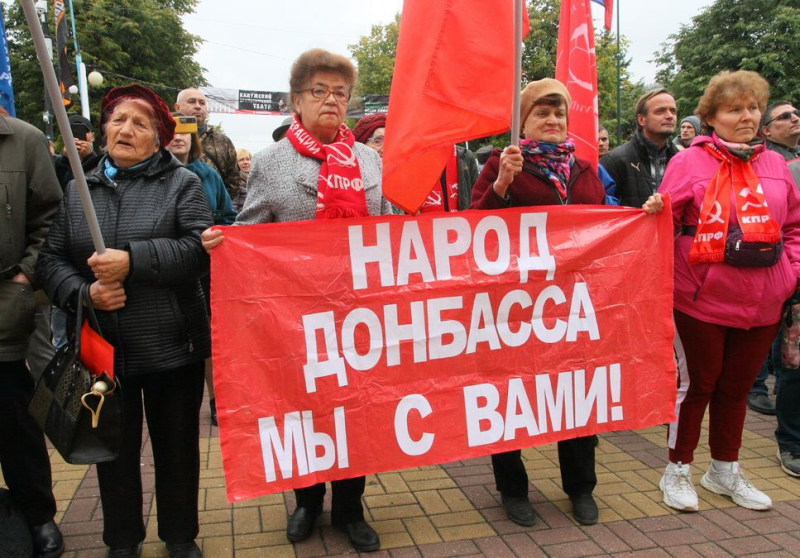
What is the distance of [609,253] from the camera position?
3266mm

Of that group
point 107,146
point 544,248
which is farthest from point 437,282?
point 107,146

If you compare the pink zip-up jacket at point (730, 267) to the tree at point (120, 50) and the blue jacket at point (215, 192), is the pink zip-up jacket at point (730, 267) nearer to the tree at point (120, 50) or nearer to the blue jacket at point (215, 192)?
the blue jacket at point (215, 192)

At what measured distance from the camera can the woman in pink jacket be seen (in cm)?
336

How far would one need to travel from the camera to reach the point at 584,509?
333 cm

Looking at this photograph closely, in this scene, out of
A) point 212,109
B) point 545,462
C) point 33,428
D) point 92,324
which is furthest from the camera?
point 212,109

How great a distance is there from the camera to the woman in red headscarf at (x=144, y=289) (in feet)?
8.75

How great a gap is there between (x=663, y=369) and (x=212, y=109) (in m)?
38.4

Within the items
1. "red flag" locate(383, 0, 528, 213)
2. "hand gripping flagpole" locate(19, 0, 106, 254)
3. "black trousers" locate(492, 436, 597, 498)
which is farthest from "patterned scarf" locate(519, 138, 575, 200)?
"hand gripping flagpole" locate(19, 0, 106, 254)

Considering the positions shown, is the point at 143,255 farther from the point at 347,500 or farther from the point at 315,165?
the point at 347,500

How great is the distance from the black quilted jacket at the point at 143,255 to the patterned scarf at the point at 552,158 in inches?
59.6

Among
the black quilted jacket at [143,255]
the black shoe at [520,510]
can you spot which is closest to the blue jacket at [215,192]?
the black quilted jacket at [143,255]

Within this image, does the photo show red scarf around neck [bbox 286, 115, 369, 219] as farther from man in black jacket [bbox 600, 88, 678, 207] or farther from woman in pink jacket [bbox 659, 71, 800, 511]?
man in black jacket [bbox 600, 88, 678, 207]

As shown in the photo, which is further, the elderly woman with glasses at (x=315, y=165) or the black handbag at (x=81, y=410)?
the elderly woman with glasses at (x=315, y=165)

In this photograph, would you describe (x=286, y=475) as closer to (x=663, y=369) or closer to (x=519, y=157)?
(x=519, y=157)
